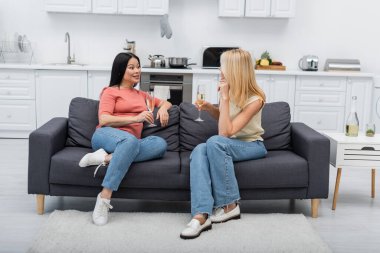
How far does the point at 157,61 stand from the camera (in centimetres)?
637

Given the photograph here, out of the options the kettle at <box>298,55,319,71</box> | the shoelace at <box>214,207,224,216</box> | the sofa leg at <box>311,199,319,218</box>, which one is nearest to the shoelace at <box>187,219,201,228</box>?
the shoelace at <box>214,207,224,216</box>

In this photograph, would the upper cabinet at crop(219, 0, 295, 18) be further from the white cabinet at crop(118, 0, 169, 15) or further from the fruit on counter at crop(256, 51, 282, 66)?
the white cabinet at crop(118, 0, 169, 15)

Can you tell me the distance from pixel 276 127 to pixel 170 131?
2.46 ft

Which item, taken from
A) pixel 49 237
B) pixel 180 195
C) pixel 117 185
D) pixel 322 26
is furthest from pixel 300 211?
pixel 322 26

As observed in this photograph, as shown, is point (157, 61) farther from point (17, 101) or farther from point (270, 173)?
point (270, 173)

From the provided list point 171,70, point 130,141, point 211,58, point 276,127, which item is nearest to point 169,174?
point 130,141

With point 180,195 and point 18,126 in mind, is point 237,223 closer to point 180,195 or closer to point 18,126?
point 180,195

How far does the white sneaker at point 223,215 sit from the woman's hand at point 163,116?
29.1 inches

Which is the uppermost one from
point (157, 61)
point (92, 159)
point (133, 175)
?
point (157, 61)

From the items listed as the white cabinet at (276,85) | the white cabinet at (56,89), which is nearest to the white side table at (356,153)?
the white cabinet at (276,85)

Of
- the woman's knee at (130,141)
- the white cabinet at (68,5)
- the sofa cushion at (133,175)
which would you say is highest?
the white cabinet at (68,5)

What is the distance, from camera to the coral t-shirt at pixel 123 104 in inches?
143

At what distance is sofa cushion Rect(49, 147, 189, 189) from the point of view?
136 inches

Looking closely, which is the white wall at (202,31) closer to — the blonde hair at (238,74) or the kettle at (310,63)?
the kettle at (310,63)
